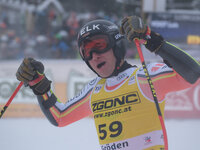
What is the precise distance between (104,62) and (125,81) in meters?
0.23

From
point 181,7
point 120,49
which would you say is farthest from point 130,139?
point 181,7

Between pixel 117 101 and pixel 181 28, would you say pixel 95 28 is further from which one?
pixel 181 28

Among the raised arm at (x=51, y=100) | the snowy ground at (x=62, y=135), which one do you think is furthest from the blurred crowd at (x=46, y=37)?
the raised arm at (x=51, y=100)

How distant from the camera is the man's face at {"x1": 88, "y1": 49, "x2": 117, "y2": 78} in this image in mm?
2617

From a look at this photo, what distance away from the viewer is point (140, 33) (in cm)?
230

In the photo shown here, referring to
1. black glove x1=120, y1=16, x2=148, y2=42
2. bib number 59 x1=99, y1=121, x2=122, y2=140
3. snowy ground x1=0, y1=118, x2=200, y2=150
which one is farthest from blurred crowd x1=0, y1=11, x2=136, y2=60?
black glove x1=120, y1=16, x2=148, y2=42

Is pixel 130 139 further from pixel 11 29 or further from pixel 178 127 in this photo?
pixel 11 29

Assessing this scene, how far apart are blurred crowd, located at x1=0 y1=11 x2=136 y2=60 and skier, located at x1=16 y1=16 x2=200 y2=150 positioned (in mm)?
4987

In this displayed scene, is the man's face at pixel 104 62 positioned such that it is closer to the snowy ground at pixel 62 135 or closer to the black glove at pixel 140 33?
the black glove at pixel 140 33

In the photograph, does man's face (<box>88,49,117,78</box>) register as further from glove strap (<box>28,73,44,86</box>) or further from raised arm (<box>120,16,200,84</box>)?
glove strap (<box>28,73,44,86</box>)

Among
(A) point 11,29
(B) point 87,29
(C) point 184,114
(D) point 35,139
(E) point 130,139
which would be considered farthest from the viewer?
(A) point 11,29

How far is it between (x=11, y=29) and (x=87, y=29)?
671 cm

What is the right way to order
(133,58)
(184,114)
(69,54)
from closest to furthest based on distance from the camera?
1. (184,114)
2. (133,58)
3. (69,54)

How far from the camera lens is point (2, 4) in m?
9.30
